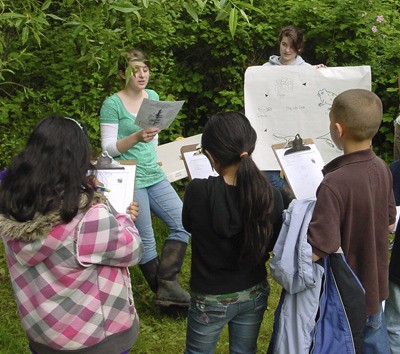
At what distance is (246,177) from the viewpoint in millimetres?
2436

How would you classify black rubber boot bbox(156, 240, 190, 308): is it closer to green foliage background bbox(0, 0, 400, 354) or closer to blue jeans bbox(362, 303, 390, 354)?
green foliage background bbox(0, 0, 400, 354)

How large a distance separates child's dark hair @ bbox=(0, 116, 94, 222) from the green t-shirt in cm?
155

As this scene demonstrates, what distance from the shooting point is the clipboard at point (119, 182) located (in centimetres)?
278

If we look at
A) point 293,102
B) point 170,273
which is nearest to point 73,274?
point 170,273

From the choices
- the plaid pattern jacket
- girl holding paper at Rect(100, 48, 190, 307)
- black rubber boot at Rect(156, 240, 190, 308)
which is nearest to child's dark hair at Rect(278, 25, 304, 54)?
girl holding paper at Rect(100, 48, 190, 307)

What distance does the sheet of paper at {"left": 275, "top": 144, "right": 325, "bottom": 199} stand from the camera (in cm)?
298

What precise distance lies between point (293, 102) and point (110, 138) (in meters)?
1.62

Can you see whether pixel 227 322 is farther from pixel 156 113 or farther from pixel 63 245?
pixel 156 113

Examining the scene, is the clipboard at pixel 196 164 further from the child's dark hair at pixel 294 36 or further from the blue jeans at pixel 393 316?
the child's dark hair at pixel 294 36

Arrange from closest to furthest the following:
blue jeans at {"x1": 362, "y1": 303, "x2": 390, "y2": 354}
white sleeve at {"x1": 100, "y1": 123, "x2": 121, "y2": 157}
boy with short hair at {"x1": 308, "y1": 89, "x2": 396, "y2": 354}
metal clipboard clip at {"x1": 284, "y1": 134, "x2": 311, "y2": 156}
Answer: boy with short hair at {"x1": 308, "y1": 89, "x2": 396, "y2": 354} < blue jeans at {"x1": 362, "y1": 303, "x2": 390, "y2": 354} < metal clipboard clip at {"x1": 284, "y1": 134, "x2": 311, "y2": 156} < white sleeve at {"x1": 100, "y1": 123, "x2": 121, "y2": 157}

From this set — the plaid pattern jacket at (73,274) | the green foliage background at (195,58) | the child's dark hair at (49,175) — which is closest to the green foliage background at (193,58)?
the green foliage background at (195,58)

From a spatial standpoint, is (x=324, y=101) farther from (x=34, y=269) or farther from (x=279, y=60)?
(x=34, y=269)

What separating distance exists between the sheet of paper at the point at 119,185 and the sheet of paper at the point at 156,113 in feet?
1.90

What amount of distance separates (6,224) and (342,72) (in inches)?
126
